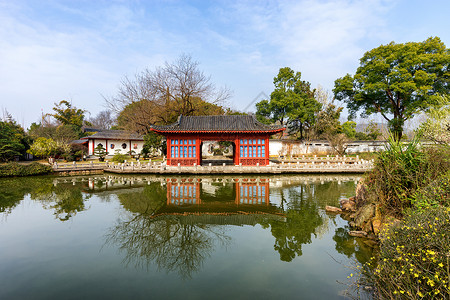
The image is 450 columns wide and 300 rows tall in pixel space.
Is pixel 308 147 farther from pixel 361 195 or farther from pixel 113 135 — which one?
pixel 113 135

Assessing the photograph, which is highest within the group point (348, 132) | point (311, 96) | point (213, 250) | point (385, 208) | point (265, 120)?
point (311, 96)

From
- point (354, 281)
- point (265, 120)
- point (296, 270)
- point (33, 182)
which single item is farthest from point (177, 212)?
point (265, 120)

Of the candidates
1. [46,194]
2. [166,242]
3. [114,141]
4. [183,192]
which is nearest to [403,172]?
[166,242]

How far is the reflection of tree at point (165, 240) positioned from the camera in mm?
5436

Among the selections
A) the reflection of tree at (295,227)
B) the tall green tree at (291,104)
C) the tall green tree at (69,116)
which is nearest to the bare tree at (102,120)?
the tall green tree at (69,116)

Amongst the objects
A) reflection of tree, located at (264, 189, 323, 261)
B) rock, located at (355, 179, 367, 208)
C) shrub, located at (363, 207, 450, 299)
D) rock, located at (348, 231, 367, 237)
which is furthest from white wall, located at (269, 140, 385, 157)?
shrub, located at (363, 207, 450, 299)

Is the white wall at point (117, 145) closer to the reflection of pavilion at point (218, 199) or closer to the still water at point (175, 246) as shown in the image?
the still water at point (175, 246)

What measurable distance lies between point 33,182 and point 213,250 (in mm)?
16197

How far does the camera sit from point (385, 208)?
21.2ft

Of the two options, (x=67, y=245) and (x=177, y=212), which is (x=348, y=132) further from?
(x=67, y=245)

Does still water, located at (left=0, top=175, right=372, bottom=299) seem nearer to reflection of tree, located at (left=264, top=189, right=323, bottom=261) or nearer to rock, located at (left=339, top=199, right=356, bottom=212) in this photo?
reflection of tree, located at (left=264, top=189, right=323, bottom=261)

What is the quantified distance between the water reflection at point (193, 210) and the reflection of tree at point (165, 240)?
2cm

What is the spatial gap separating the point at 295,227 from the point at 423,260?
4.57 m

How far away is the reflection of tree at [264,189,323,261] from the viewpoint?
601 centimetres
